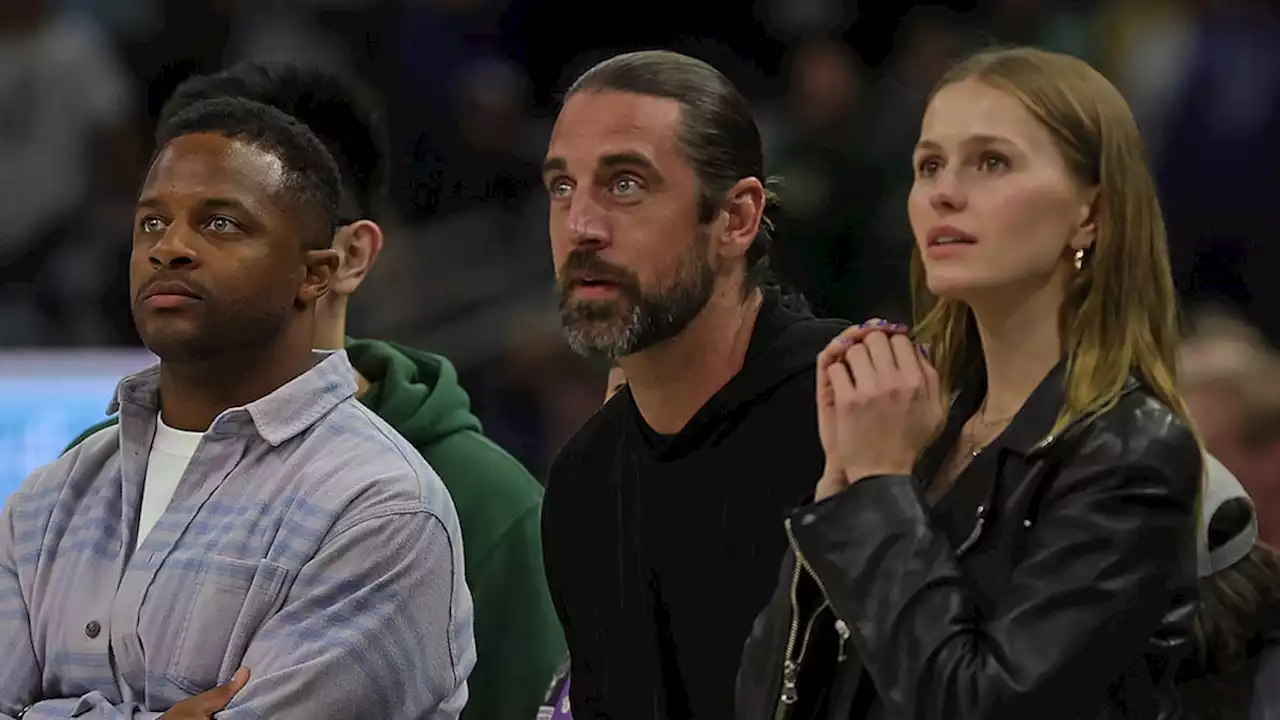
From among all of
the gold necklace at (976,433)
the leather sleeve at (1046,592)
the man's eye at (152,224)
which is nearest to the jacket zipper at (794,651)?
the leather sleeve at (1046,592)

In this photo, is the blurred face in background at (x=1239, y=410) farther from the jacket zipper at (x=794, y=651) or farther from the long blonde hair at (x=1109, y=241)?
the jacket zipper at (x=794, y=651)

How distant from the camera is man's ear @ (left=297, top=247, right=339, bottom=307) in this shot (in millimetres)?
2395

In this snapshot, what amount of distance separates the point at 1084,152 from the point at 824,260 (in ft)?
8.19

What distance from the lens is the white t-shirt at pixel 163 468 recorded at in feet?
7.66

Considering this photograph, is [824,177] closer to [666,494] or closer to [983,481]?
[666,494]

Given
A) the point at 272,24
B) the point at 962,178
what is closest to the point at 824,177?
the point at 272,24

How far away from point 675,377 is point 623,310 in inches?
5.2

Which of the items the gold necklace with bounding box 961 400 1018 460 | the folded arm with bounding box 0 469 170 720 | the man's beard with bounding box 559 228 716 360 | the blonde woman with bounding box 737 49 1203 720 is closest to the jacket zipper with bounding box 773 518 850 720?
the blonde woman with bounding box 737 49 1203 720

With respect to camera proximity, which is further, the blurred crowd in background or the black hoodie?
the blurred crowd in background

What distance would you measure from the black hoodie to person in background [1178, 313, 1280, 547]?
92 centimetres

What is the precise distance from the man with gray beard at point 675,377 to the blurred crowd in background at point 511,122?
6.89 ft

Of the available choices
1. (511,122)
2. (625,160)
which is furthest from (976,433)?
(511,122)

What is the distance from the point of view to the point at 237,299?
231 cm

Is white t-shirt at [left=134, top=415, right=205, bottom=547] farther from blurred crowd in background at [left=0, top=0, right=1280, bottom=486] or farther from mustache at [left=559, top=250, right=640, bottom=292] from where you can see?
blurred crowd in background at [left=0, top=0, right=1280, bottom=486]
